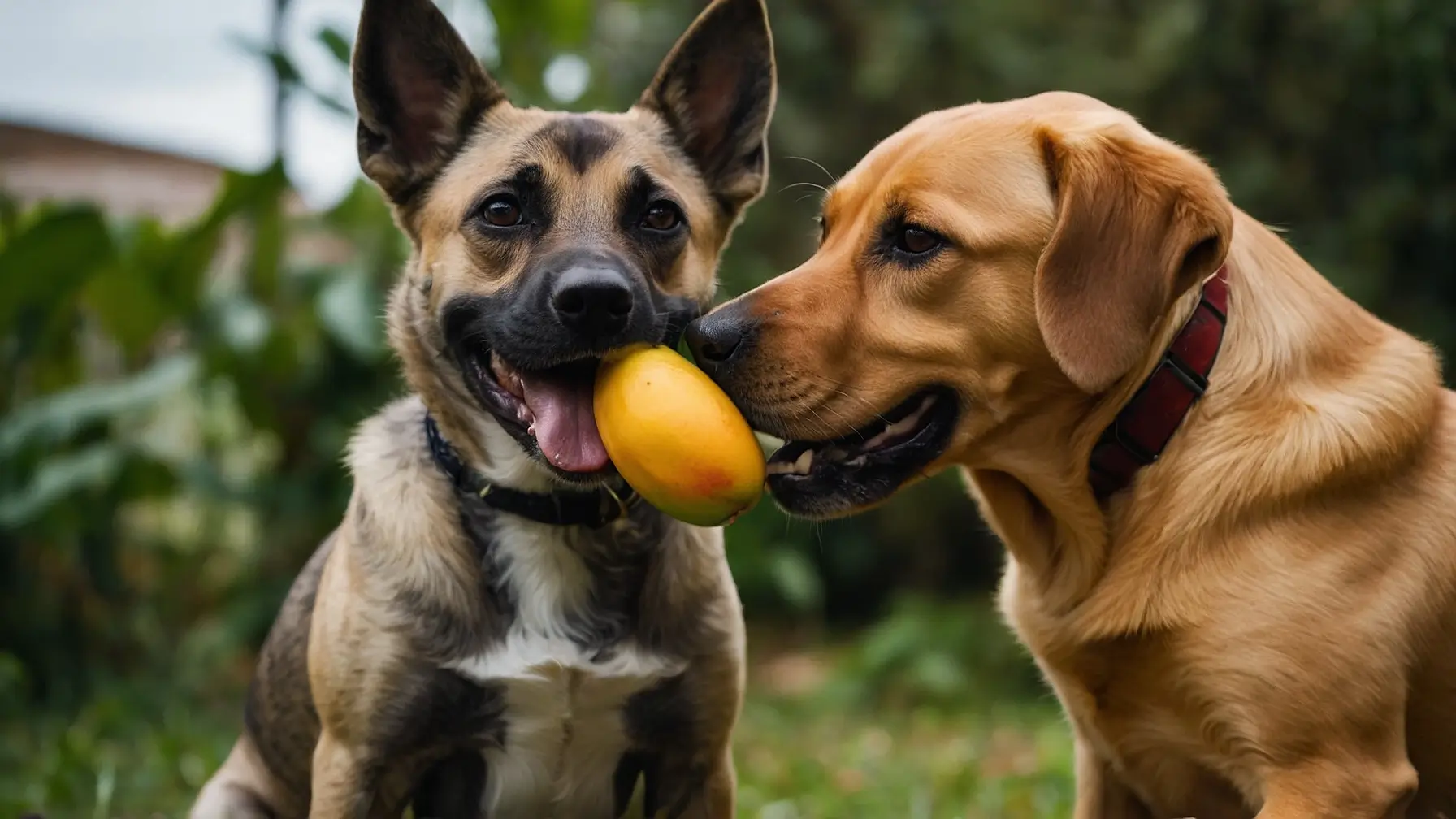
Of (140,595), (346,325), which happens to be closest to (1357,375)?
(346,325)

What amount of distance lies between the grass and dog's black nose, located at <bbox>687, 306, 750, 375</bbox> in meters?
1.94

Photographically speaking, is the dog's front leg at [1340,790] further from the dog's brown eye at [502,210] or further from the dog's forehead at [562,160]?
the dog's brown eye at [502,210]

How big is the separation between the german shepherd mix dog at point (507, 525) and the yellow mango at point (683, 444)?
0.25 metres

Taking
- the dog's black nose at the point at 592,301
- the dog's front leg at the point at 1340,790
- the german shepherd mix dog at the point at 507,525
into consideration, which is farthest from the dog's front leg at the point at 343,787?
the dog's front leg at the point at 1340,790

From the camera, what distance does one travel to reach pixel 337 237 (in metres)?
7.77

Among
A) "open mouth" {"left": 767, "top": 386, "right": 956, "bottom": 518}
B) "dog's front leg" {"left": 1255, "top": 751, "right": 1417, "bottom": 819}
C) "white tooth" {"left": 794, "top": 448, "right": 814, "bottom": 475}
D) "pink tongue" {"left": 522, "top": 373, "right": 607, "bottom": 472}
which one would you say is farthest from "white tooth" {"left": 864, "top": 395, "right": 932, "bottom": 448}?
"dog's front leg" {"left": 1255, "top": 751, "right": 1417, "bottom": 819}

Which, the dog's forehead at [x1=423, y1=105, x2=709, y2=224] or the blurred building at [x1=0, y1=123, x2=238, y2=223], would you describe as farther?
the blurred building at [x1=0, y1=123, x2=238, y2=223]

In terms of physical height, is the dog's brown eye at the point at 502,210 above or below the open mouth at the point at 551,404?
above

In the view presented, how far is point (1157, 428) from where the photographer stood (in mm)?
2914

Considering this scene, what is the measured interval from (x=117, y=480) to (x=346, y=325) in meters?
1.28

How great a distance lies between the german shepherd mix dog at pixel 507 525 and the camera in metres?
3.15

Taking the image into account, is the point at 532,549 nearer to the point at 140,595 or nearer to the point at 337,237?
the point at 140,595

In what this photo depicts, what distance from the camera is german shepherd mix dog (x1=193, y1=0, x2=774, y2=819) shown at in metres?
3.15

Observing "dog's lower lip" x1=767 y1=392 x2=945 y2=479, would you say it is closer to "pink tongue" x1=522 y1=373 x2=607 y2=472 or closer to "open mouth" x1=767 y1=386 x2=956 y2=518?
"open mouth" x1=767 y1=386 x2=956 y2=518
